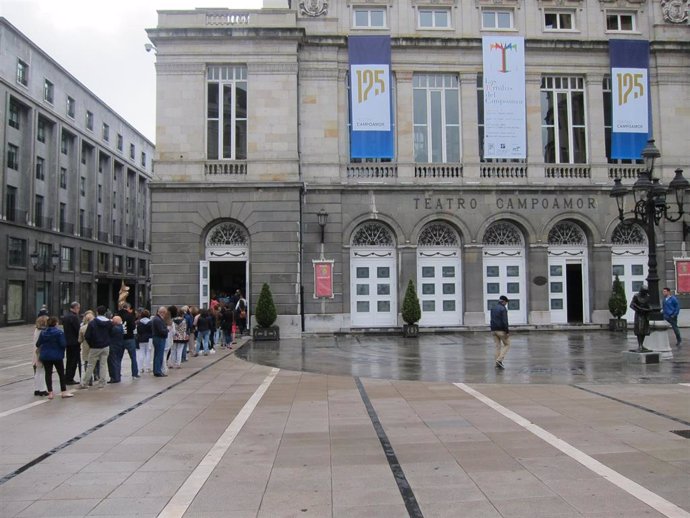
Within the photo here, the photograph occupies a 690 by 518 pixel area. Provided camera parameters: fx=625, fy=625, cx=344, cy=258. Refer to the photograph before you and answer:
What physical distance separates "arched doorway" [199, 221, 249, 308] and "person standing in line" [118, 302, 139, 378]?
11.7 meters

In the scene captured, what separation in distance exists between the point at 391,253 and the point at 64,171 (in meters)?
41.5

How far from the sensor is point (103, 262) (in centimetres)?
6544

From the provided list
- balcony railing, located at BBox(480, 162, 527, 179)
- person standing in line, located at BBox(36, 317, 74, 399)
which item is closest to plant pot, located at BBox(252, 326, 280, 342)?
balcony railing, located at BBox(480, 162, 527, 179)

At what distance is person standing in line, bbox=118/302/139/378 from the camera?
→ 50.9 feet

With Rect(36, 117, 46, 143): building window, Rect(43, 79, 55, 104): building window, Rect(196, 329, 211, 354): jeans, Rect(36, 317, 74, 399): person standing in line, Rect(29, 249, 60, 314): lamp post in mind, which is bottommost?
Rect(196, 329, 211, 354): jeans

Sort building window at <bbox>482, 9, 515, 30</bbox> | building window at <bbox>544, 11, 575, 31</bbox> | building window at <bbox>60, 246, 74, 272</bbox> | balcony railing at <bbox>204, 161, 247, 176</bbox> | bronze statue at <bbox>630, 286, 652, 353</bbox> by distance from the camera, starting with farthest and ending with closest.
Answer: building window at <bbox>60, 246, 74, 272</bbox> → building window at <bbox>544, 11, 575, 31</bbox> → building window at <bbox>482, 9, 515, 30</bbox> → balcony railing at <bbox>204, 161, 247, 176</bbox> → bronze statue at <bbox>630, 286, 652, 353</bbox>

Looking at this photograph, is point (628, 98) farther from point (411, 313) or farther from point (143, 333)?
point (143, 333)

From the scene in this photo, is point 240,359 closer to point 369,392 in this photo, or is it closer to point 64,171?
point 369,392

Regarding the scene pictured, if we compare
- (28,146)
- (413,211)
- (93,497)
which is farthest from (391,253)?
(28,146)

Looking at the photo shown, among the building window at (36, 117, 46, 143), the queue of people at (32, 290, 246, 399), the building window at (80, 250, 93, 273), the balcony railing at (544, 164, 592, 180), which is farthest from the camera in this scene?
the building window at (80, 250, 93, 273)

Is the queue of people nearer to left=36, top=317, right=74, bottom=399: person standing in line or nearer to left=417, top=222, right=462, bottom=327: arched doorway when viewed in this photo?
left=36, top=317, right=74, bottom=399: person standing in line

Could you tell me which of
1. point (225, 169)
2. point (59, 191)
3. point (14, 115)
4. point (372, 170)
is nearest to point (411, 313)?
point (372, 170)

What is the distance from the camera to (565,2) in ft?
99.0

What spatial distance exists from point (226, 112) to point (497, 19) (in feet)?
45.3
